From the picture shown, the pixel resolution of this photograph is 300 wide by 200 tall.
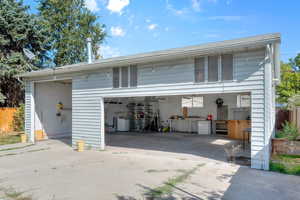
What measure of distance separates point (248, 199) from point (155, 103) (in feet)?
35.5

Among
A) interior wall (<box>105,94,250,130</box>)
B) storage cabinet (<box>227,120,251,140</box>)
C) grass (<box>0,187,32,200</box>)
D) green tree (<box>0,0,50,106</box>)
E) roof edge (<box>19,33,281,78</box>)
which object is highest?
green tree (<box>0,0,50,106</box>)

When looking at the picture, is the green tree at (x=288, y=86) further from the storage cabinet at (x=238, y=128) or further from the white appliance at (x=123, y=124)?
the white appliance at (x=123, y=124)

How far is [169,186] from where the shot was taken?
3822 millimetres

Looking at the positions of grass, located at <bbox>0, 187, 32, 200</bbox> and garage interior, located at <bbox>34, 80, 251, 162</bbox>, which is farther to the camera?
garage interior, located at <bbox>34, 80, 251, 162</bbox>

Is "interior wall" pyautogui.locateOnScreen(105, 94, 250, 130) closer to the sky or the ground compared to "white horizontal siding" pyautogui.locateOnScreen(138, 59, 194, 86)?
closer to the ground

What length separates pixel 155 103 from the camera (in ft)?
45.7

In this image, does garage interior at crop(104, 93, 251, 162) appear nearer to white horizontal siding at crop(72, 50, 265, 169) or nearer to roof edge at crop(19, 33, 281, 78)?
white horizontal siding at crop(72, 50, 265, 169)

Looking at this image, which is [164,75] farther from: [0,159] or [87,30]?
[87,30]

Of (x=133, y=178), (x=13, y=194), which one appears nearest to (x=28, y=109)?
(x=13, y=194)

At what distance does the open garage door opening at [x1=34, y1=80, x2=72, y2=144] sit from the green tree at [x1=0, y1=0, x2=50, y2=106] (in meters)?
3.45

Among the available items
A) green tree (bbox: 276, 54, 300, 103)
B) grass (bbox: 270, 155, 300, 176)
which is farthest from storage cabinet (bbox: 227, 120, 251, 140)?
green tree (bbox: 276, 54, 300, 103)

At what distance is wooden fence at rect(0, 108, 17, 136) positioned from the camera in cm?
1216

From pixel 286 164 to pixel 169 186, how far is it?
338 cm

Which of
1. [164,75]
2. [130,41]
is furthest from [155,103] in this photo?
[164,75]
